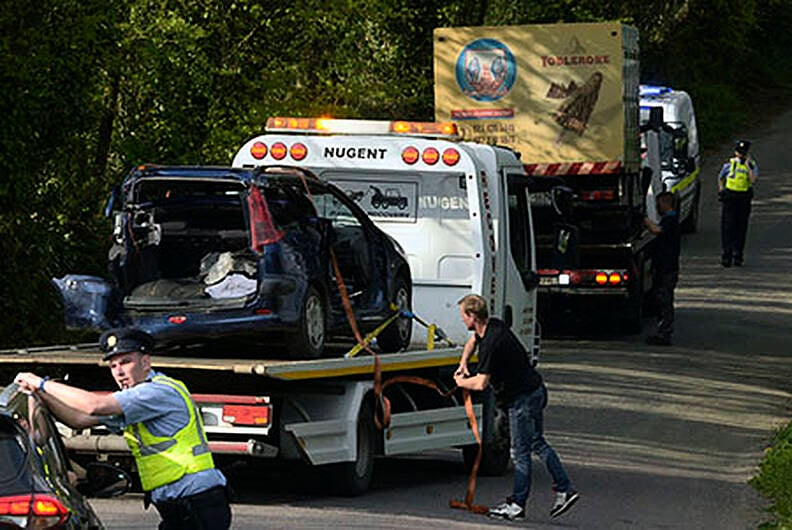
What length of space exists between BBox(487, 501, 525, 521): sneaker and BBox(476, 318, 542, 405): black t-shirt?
718 millimetres

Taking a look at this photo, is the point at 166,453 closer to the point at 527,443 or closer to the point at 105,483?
the point at 105,483

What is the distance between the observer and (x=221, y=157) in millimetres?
22594

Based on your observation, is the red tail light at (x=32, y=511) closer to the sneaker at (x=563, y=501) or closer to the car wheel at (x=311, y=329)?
the car wheel at (x=311, y=329)

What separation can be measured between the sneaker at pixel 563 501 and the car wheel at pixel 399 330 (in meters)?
2.25

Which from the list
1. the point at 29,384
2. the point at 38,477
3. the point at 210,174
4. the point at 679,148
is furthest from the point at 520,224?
the point at 679,148

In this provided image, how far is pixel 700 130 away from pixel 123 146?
29.3 meters

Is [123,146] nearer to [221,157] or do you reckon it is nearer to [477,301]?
[221,157]

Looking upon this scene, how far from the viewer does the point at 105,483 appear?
7.36m

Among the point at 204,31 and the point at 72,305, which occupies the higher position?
the point at 204,31

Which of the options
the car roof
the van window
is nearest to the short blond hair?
the car roof

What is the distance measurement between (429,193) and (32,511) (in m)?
9.26

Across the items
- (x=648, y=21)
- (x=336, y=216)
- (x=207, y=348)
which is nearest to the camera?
(x=207, y=348)

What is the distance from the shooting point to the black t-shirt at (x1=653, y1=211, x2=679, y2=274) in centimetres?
2311

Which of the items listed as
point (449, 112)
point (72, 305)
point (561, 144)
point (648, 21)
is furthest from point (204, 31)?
point (648, 21)
